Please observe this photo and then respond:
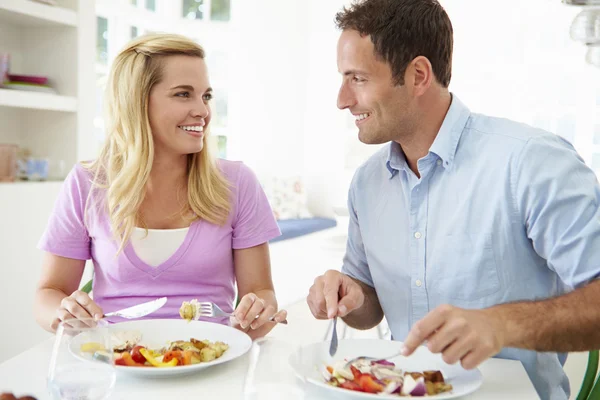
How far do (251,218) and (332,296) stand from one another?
2.05 feet

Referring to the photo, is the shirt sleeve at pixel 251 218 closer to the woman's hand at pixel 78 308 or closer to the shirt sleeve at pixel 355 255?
the shirt sleeve at pixel 355 255

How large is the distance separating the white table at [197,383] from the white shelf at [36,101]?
2450 millimetres

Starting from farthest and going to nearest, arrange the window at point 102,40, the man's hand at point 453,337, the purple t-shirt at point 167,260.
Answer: the window at point 102,40, the purple t-shirt at point 167,260, the man's hand at point 453,337

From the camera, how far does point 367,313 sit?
1671 mm

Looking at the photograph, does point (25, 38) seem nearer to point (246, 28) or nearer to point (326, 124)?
point (246, 28)

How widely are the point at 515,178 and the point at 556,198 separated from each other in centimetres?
11

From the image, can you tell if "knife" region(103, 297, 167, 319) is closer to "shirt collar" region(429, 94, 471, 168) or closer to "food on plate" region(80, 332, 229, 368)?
"food on plate" region(80, 332, 229, 368)

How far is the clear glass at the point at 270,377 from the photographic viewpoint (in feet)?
2.45

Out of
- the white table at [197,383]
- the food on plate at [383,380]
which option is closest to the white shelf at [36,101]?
the white table at [197,383]

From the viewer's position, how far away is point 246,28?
6.60 meters

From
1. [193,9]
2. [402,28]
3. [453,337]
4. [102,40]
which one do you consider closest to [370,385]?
[453,337]

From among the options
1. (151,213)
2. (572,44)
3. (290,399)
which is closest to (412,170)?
(151,213)

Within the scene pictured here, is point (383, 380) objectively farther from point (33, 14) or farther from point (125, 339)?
point (33, 14)

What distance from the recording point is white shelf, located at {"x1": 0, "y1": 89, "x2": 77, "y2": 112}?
11.1 feet
